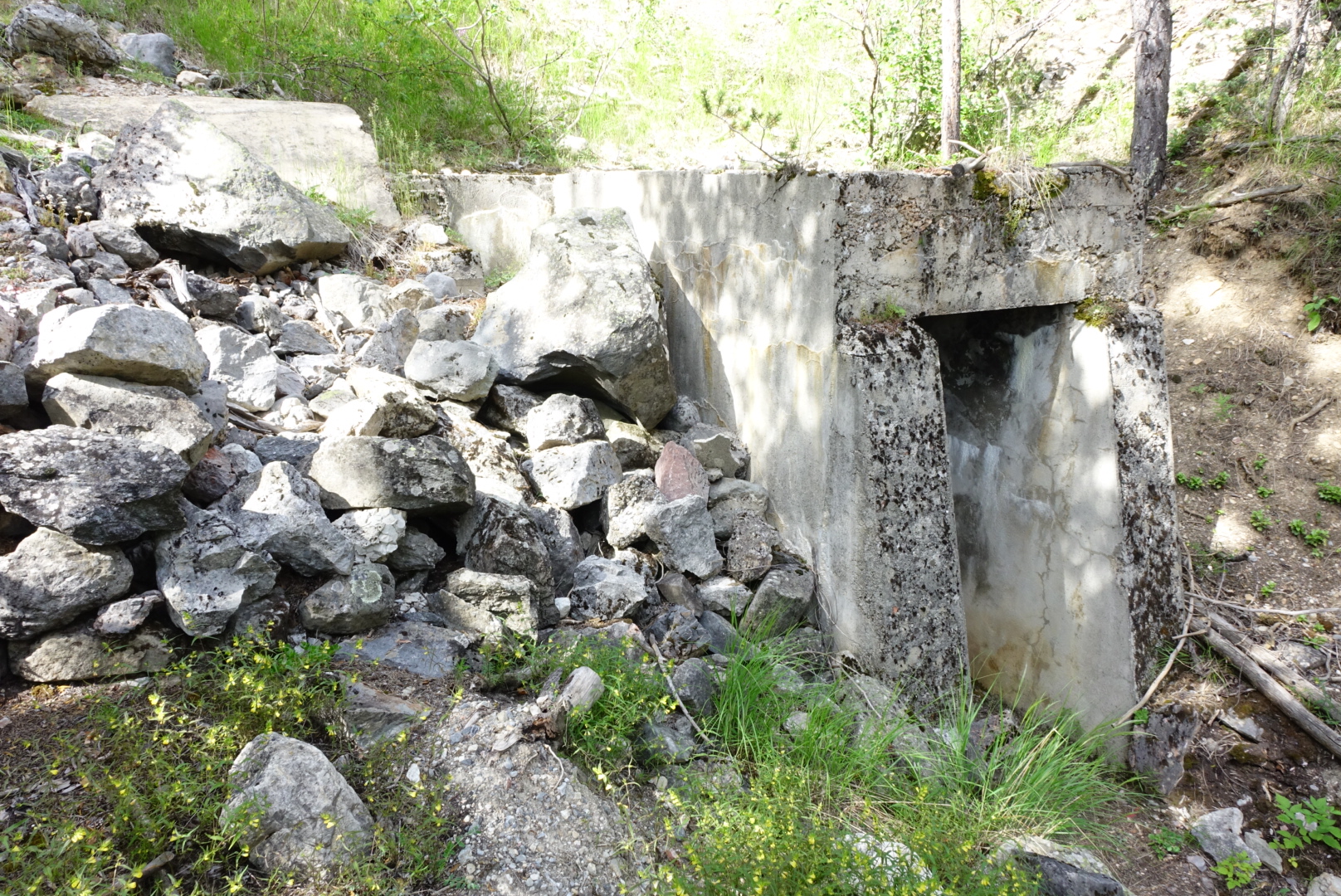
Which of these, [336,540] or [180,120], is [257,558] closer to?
[336,540]

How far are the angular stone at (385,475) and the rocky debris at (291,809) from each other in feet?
3.40

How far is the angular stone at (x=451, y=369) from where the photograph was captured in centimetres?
377

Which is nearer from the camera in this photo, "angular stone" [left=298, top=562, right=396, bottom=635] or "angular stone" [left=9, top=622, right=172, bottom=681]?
"angular stone" [left=9, top=622, right=172, bottom=681]

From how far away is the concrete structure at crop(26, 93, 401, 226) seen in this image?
5.14m

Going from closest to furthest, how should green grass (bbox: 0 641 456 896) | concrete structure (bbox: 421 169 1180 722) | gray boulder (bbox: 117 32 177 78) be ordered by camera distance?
green grass (bbox: 0 641 456 896) < concrete structure (bbox: 421 169 1180 722) < gray boulder (bbox: 117 32 177 78)

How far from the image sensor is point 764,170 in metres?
3.64

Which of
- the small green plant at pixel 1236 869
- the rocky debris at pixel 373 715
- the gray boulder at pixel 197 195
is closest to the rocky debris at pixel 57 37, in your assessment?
the gray boulder at pixel 197 195

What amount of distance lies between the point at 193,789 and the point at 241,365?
84.8 inches

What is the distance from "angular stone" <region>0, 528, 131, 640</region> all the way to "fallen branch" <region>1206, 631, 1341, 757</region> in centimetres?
446

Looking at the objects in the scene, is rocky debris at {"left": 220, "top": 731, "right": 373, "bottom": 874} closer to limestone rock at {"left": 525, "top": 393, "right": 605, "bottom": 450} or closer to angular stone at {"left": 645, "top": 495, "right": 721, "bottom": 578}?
angular stone at {"left": 645, "top": 495, "right": 721, "bottom": 578}

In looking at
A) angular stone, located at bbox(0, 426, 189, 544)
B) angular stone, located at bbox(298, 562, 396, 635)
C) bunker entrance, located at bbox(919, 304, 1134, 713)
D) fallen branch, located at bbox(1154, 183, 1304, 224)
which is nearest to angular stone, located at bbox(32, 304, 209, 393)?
angular stone, located at bbox(0, 426, 189, 544)

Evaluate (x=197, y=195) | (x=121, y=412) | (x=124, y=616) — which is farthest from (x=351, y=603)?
(x=197, y=195)

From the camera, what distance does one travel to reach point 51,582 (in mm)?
2209

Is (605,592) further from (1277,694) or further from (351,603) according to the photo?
(1277,694)
